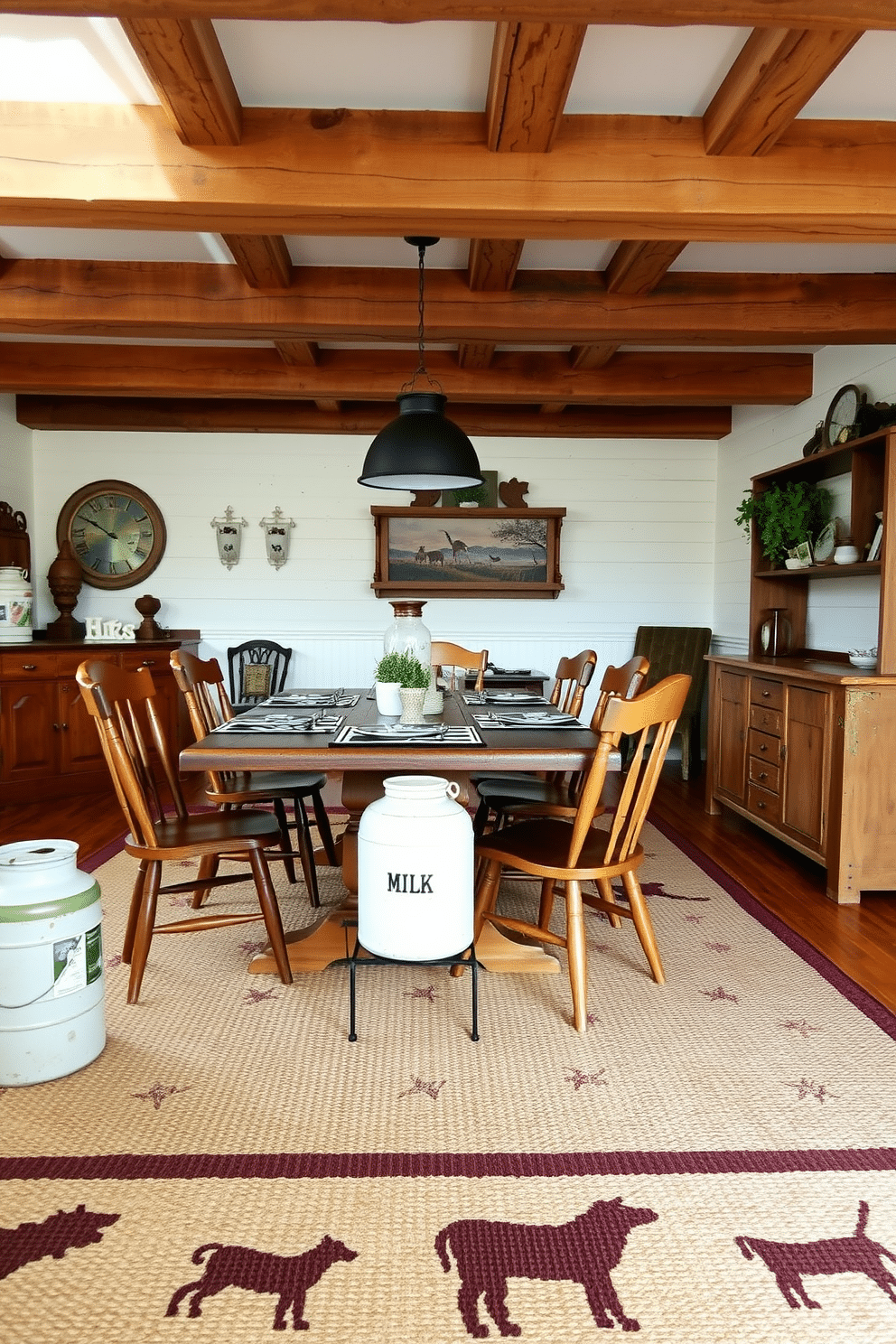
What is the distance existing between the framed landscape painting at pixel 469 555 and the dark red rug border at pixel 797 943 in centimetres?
266

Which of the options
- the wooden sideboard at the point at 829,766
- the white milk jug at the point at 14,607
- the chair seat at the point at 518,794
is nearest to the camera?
the chair seat at the point at 518,794

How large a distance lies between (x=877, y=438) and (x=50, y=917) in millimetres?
3565

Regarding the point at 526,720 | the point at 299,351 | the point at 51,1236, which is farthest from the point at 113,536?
the point at 51,1236

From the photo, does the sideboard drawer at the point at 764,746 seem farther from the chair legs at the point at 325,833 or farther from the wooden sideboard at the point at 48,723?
the wooden sideboard at the point at 48,723

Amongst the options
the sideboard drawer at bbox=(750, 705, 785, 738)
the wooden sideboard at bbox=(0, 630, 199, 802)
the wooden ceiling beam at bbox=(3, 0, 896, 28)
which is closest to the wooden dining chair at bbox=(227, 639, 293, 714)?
the wooden sideboard at bbox=(0, 630, 199, 802)

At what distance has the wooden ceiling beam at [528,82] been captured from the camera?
2152 mm

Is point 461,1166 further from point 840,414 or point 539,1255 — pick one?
point 840,414

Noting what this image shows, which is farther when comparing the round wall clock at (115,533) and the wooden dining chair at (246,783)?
the round wall clock at (115,533)

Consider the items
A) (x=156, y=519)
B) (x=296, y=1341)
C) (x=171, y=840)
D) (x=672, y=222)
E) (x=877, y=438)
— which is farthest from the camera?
(x=156, y=519)

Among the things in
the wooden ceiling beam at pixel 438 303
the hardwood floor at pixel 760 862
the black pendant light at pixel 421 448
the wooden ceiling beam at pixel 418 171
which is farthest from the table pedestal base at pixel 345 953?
the wooden ceiling beam at pixel 438 303

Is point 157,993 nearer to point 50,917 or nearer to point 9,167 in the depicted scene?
point 50,917

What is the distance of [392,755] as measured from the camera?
7.30 feet

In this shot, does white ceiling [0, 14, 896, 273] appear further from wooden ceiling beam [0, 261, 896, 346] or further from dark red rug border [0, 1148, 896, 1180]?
dark red rug border [0, 1148, 896, 1180]

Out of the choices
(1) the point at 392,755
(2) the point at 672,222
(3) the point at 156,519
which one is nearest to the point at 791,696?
(2) the point at 672,222
